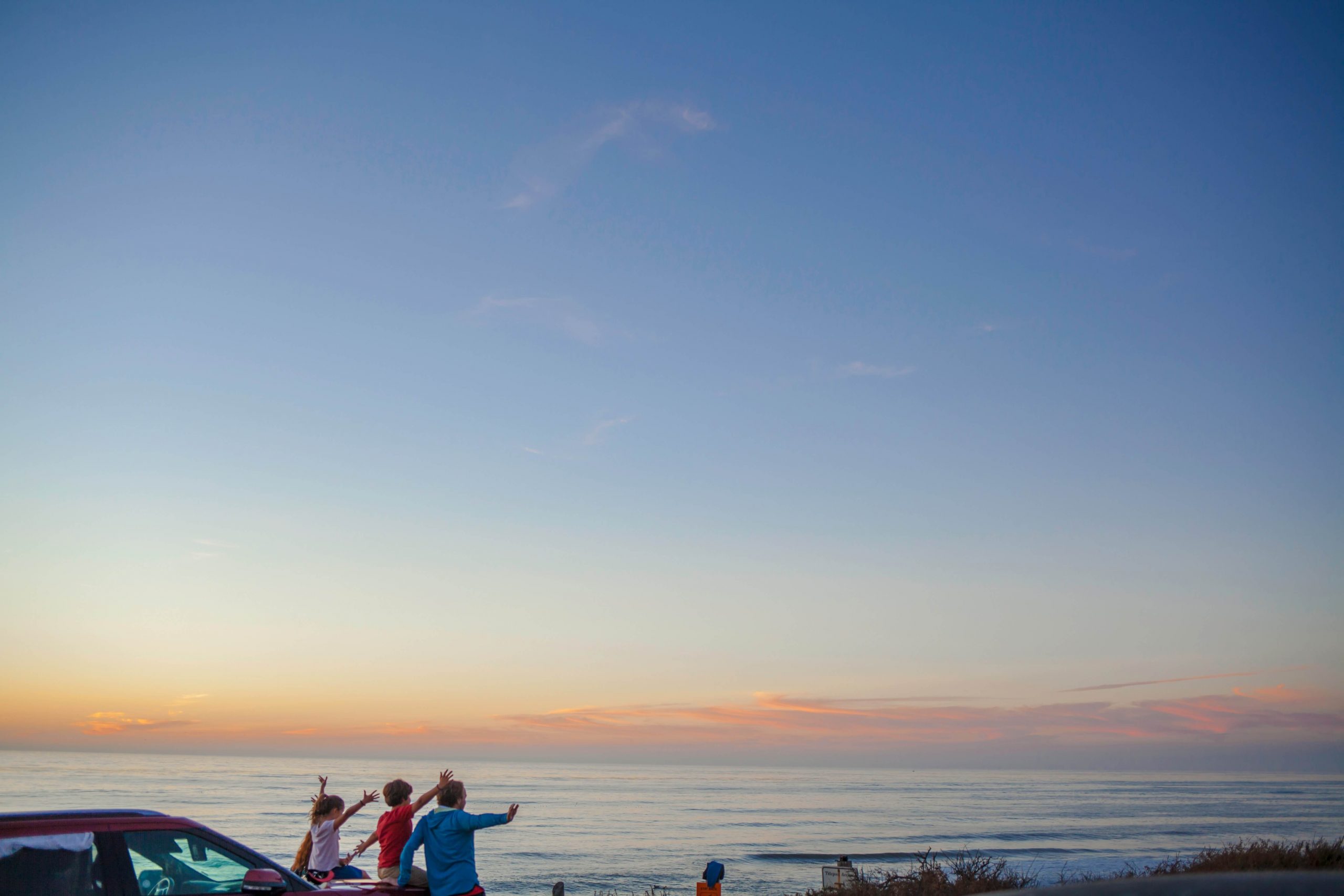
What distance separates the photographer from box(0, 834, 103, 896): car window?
5.09 meters

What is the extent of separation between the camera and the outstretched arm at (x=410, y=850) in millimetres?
7996

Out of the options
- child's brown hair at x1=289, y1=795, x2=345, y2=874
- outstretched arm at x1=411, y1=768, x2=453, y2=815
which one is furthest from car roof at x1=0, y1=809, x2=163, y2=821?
child's brown hair at x1=289, y1=795, x2=345, y2=874

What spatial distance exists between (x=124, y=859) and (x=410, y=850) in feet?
9.57

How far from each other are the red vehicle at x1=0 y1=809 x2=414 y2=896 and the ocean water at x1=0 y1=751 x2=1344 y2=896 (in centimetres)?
1674

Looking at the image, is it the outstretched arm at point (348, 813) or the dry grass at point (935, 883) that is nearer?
the outstretched arm at point (348, 813)

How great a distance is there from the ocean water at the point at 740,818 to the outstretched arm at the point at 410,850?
1446 cm

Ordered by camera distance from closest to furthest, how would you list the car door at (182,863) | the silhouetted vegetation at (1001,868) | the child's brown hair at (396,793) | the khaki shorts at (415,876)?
the car door at (182,863) < the khaki shorts at (415,876) < the child's brown hair at (396,793) < the silhouetted vegetation at (1001,868)

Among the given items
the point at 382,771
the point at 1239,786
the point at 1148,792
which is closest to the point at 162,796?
the point at 382,771

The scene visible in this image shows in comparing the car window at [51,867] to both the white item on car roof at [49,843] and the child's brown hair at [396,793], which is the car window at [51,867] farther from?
the child's brown hair at [396,793]

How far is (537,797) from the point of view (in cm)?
7188

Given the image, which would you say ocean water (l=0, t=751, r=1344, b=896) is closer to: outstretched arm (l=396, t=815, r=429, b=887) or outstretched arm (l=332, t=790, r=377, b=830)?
outstretched arm (l=332, t=790, r=377, b=830)

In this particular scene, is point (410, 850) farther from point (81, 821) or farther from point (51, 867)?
point (51, 867)

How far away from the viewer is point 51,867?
527cm

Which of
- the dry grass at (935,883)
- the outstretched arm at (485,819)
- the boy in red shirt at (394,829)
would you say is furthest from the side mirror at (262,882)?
the dry grass at (935,883)
